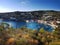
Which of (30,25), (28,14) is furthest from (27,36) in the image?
(28,14)

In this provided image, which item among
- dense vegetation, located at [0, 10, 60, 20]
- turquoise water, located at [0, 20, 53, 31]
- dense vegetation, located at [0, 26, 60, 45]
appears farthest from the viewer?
dense vegetation, located at [0, 10, 60, 20]

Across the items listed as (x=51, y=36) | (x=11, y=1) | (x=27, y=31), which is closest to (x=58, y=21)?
(x=51, y=36)

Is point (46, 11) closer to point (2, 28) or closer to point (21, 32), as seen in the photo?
point (21, 32)

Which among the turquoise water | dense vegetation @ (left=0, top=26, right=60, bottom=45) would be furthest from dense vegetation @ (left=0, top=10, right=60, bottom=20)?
dense vegetation @ (left=0, top=26, right=60, bottom=45)

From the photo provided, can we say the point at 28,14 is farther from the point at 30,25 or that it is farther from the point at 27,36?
the point at 27,36

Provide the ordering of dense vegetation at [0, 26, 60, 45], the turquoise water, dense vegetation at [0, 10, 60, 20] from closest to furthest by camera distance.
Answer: dense vegetation at [0, 26, 60, 45]
the turquoise water
dense vegetation at [0, 10, 60, 20]

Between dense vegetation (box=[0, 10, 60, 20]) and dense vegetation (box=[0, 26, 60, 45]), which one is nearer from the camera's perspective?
dense vegetation (box=[0, 26, 60, 45])

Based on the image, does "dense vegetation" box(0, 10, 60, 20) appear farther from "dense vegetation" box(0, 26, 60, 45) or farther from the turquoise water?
"dense vegetation" box(0, 26, 60, 45)

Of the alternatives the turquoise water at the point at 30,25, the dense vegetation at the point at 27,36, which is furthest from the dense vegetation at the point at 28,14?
the dense vegetation at the point at 27,36
